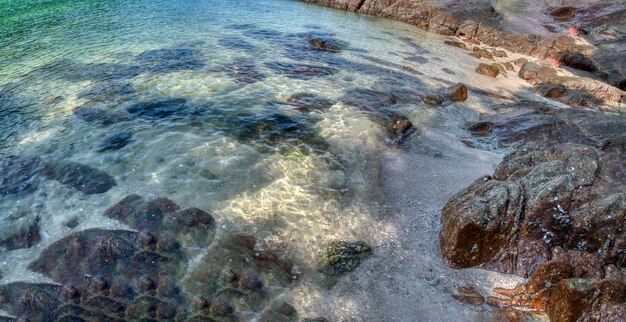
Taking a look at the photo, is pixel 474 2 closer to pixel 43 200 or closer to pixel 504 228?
pixel 504 228

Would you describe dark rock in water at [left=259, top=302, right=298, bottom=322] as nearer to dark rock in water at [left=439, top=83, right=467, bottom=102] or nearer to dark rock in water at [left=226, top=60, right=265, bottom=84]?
dark rock in water at [left=226, top=60, right=265, bottom=84]

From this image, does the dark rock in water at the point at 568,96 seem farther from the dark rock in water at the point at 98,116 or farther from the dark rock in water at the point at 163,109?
the dark rock in water at the point at 98,116

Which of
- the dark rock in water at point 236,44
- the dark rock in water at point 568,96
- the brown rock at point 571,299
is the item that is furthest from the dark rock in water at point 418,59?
the brown rock at point 571,299

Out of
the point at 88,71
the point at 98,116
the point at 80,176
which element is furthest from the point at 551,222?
the point at 88,71

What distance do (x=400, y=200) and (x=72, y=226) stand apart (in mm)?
10486

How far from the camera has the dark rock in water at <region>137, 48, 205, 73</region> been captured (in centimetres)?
2180

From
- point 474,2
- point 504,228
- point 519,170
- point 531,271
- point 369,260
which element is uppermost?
point 474,2

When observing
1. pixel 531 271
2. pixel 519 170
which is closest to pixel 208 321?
pixel 531 271

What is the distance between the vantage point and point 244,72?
21703 millimetres

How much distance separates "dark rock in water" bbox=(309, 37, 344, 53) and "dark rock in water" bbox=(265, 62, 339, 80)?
4613 millimetres

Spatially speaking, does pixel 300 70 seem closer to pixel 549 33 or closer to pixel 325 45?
pixel 325 45

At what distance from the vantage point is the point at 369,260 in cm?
1085

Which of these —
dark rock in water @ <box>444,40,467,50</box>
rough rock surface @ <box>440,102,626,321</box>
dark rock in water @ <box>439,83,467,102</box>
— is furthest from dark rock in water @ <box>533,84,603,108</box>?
rough rock surface @ <box>440,102,626,321</box>

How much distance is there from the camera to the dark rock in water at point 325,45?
90.9ft
